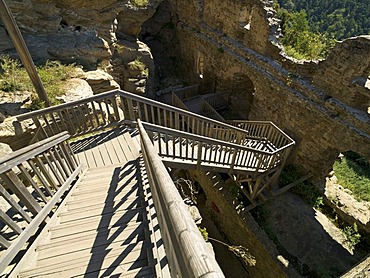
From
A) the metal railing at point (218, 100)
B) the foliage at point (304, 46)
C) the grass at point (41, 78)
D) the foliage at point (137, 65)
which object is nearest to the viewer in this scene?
the grass at point (41, 78)

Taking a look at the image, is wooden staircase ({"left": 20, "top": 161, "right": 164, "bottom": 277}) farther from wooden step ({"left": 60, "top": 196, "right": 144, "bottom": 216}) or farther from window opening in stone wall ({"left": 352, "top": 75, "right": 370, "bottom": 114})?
window opening in stone wall ({"left": 352, "top": 75, "right": 370, "bottom": 114})

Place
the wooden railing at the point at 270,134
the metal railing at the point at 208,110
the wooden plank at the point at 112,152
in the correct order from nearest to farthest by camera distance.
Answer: the wooden plank at the point at 112,152, the wooden railing at the point at 270,134, the metal railing at the point at 208,110

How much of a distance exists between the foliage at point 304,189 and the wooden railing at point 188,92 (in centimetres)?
633

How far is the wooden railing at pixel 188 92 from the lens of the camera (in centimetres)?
1228

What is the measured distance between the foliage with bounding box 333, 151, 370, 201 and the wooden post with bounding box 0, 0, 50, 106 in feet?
36.3

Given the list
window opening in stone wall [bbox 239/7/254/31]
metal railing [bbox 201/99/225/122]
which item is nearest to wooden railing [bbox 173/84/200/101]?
metal railing [bbox 201/99/225/122]

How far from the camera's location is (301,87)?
8.04 meters

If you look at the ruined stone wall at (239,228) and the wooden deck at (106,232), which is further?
the ruined stone wall at (239,228)

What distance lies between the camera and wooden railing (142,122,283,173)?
4.60m

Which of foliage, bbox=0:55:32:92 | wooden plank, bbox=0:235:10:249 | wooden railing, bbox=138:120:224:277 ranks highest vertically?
foliage, bbox=0:55:32:92

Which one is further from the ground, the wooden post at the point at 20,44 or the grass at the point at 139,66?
the grass at the point at 139,66

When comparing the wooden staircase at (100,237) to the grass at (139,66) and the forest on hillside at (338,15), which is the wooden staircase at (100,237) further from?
the forest on hillside at (338,15)

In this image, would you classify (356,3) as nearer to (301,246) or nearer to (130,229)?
(301,246)

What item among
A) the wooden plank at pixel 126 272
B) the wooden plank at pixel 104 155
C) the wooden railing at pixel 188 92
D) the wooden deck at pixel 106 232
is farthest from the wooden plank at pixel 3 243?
the wooden railing at pixel 188 92
